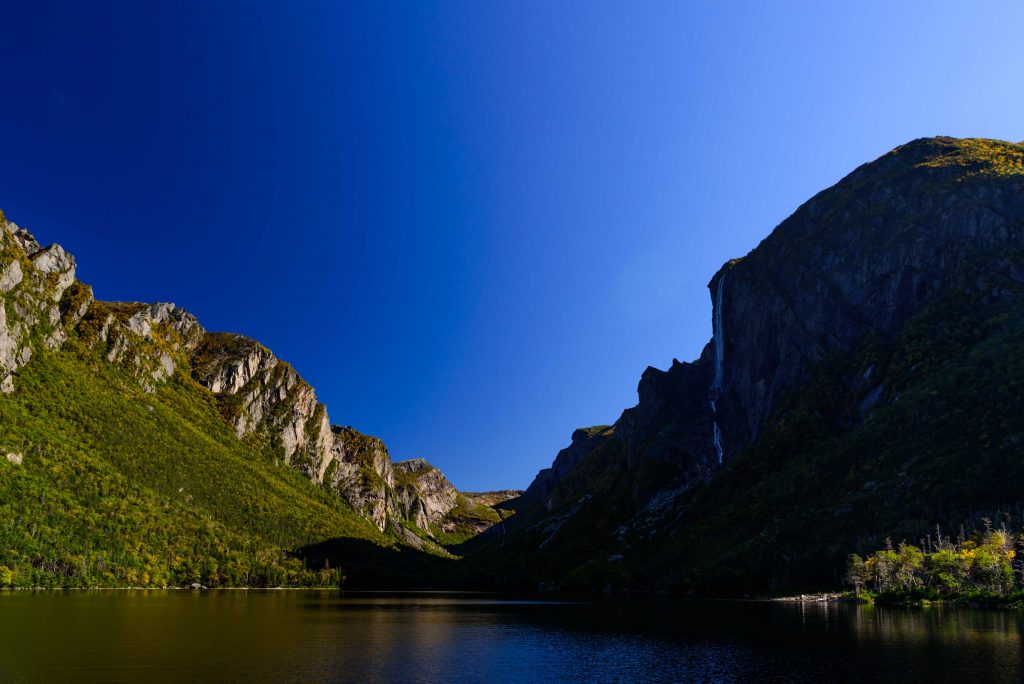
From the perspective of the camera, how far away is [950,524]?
463ft

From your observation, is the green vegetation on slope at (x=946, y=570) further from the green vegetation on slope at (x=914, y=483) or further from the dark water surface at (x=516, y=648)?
the dark water surface at (x=516, y=648)

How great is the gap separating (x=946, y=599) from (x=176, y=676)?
136m

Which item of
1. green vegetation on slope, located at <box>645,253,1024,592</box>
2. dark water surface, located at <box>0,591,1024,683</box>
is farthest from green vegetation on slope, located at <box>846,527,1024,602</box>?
dark water surface, located at <box>0,591,1024,683</box>

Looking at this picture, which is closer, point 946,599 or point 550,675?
point 550,675

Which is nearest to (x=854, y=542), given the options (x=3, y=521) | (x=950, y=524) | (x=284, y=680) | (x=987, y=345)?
(x=950, y=524)

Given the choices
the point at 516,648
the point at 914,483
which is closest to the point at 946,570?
the point at 914,483

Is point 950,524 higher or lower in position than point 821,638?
higher

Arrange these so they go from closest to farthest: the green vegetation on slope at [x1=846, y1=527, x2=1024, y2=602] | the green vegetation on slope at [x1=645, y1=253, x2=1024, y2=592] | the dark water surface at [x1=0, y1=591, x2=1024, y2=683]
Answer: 1. the dark water surface at [x1=0, y1=591, x2=1024, y2=683]
2. the green vegetation on slope at [x1=846, y1=527, x2=1024, y2=602]
3. the green vegetation on slope at [x1=645, y1=253, x2=1024, y2=592]

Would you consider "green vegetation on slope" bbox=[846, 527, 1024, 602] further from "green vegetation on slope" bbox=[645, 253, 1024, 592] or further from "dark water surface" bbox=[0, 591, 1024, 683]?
"dark water surface" bbox=[0, 591, 1024, 683]

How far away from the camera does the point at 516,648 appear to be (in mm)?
76938

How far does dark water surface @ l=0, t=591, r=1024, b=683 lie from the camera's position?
53.4m

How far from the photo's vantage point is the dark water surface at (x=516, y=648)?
53.4 m

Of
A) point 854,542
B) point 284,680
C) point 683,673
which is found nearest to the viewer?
point 284,680

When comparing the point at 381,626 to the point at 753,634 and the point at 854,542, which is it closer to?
the point at 753,634
